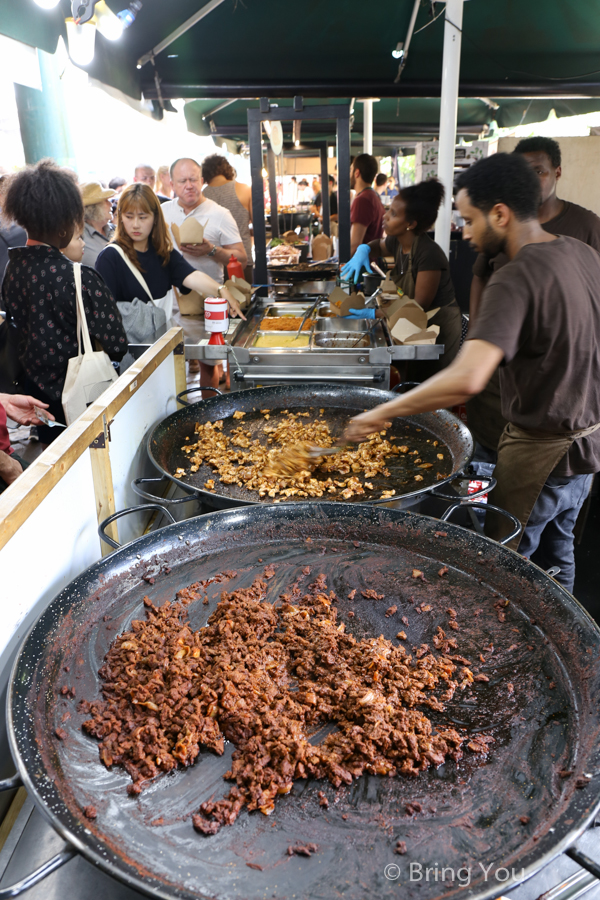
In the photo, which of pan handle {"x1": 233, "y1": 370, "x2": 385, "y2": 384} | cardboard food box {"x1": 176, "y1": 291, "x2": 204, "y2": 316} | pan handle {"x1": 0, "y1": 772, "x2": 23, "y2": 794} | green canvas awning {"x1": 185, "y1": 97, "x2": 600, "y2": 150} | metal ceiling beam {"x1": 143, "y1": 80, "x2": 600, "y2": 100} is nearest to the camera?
pan handle {"x1": 0, "y1": 772, "x2": 23, "y2": 794}

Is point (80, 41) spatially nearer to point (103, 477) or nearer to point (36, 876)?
point (103, 477)

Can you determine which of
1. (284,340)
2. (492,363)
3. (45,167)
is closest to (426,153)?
(284,340)

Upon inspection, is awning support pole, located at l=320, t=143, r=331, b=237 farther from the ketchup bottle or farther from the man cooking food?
the man cooking food

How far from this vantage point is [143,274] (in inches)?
136

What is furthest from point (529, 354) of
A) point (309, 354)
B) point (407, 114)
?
point (407, 114)

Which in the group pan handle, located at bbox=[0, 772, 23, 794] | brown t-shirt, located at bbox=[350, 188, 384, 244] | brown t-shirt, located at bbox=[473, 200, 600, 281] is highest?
brown t-shirt, located at bbox=[350, 188, 384, 244]

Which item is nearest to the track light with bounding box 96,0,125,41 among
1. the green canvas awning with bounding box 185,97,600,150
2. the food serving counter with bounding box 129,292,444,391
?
the food serving counter with bounding box 129,292,444,391

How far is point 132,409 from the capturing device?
1984 mm

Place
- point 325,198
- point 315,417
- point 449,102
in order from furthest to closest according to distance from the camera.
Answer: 1. point 325,198
2. point 449,102
3. point 315,417

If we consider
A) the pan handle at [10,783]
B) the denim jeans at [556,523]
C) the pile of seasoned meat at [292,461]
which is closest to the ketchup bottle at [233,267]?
the pile of seasoned meat at [292,461]

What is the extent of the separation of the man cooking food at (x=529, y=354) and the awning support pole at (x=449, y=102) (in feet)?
9.56

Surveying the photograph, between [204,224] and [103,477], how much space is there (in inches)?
140

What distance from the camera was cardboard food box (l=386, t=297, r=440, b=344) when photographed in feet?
10.2

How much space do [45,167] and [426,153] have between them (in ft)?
19.6
